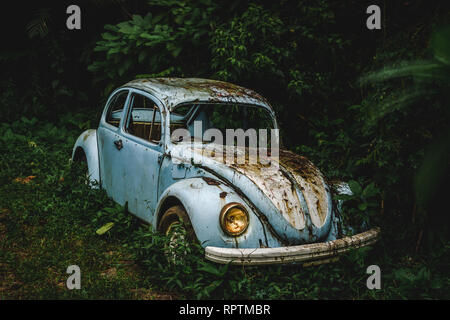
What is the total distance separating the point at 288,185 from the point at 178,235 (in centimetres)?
98

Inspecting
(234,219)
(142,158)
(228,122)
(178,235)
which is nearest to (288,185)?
(234,219)

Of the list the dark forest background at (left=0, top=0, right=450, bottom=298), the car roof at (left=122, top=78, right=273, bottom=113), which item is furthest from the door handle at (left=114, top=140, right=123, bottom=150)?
the dark forest background at (left=0, top=0, right=450, bottom=298)

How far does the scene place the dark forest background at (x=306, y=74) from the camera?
2812mm

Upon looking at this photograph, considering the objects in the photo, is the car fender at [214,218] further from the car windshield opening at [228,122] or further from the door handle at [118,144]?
the door handle at [118,144]

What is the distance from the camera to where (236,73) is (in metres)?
6.01

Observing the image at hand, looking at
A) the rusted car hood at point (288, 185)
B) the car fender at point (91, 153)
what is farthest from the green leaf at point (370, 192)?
the car fender at point (91, 153)

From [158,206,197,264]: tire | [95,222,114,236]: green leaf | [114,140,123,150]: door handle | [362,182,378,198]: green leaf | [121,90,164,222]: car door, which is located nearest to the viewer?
[158,206,197,264]: tire

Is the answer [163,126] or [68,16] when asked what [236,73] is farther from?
[68,16]

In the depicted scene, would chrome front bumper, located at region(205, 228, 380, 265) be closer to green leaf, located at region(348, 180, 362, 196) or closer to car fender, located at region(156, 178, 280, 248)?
car fender, located at region(156, 178, 280, 248)

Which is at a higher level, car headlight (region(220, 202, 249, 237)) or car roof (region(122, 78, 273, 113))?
car roof (region(122, 78, 273, 113))

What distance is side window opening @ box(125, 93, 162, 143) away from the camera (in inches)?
178

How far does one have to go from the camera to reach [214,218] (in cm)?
336

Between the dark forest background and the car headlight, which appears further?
the car headlight
